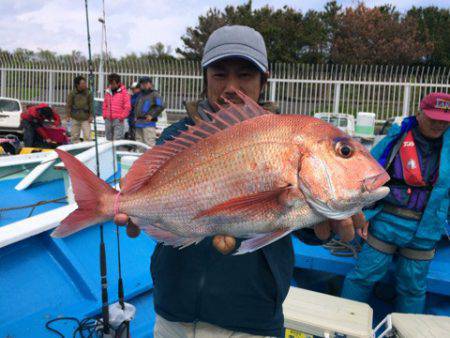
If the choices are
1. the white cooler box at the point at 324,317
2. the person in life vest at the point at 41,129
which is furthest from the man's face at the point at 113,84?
the white cooler box at the point at 324,317

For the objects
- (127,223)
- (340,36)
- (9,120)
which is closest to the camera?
(127,223)

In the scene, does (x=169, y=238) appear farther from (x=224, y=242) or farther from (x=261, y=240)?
(x=261, y=240)

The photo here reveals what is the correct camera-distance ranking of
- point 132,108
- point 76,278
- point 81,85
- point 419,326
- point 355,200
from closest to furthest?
point 355,200 < point 419,326 < point 76,278 < point 81,85 < point 132,108

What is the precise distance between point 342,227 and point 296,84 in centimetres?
1423

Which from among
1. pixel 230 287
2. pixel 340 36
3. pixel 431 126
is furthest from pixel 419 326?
pixel 340 36

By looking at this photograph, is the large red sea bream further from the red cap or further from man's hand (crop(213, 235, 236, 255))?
the red cap

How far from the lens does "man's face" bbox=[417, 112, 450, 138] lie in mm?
3270

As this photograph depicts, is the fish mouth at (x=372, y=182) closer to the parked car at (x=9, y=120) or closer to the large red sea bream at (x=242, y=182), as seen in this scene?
the large red sea bream at (x=242, y=182)

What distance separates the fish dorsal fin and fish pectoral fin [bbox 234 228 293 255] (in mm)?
388

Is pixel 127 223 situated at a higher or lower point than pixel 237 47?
lower

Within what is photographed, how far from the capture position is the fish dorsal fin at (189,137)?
145 cm

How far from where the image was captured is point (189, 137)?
4.92 feet

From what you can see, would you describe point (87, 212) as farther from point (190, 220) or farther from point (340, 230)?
point (340, 230)

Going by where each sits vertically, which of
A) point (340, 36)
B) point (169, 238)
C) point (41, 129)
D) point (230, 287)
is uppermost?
point (340, 36)
